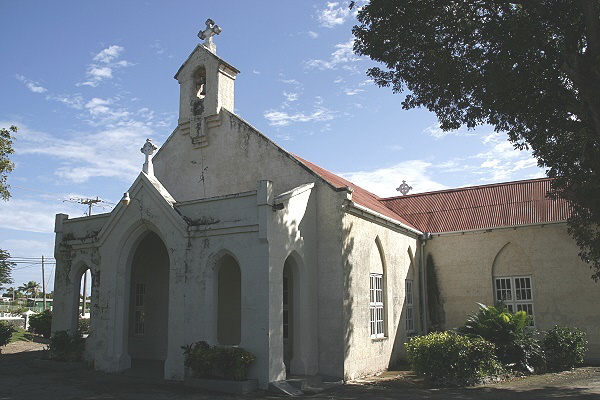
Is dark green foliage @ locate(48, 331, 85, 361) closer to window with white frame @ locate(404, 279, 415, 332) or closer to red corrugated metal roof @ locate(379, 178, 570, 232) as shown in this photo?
window with white frame @ locate(404, 279, 415, 332)

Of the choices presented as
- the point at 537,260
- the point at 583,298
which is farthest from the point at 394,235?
the point at 583,298

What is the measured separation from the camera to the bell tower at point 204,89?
59.8 feet

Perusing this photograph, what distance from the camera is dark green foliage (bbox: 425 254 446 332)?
21047 mm

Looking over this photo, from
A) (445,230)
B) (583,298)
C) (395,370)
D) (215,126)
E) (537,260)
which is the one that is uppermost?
(215,126)

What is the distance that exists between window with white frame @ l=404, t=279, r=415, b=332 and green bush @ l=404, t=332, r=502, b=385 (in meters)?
5.22

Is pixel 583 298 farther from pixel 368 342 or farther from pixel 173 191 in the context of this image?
pixel 173 191

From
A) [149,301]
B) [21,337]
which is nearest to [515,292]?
[149,301]

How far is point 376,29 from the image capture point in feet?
46.7

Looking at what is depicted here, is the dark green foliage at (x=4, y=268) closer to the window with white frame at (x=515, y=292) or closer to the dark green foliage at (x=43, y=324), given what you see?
the dark green foliage at (x=43, y=324)

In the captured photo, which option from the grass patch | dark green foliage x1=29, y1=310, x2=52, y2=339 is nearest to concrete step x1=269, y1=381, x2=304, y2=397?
dark green foliage x1=29, y1=310, x2=52, y2=339

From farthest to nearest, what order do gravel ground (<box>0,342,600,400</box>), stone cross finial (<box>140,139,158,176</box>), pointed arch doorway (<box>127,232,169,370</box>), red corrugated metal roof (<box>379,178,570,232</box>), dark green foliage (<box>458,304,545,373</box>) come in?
red corrugated metal roof (<box>379,178,570,232</box>) → pointed arch doorway (<box>127,232,169,370</box>) → stone cross finial (<box>140,139,158,176</box>) → dark green foliage (<box>458,304,545,373</box>) → gravel ground (<box>0,342,600,400</box>)

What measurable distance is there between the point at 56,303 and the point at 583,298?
19.4 m

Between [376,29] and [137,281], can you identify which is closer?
[376,29]

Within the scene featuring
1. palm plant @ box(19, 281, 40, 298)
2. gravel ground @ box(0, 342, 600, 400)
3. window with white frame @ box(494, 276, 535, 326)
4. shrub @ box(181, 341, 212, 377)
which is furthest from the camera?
palm plant @ box(19, 281, 40, 298)
